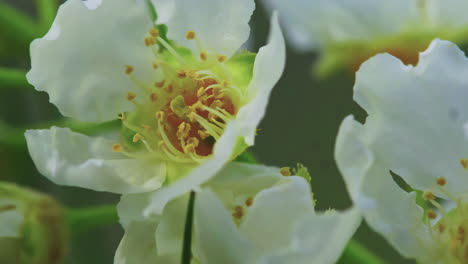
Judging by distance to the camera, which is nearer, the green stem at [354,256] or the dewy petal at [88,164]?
the dewy petal at [88,164]

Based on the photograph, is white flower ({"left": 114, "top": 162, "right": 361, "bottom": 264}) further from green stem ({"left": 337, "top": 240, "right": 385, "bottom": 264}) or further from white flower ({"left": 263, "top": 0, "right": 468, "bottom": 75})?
white flower ({"left": 263, "top": 0, "right": 468, "bottom": 75})

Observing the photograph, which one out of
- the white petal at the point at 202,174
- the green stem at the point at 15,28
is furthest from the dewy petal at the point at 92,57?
the green stem at the point at 15,28

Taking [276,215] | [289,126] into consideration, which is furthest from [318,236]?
[289,126]

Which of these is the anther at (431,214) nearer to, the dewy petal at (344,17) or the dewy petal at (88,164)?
the dewy petal at (88,164)

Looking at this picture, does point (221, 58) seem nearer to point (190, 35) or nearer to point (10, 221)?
point (190, 35)

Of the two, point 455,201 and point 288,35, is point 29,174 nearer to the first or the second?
point 288,35

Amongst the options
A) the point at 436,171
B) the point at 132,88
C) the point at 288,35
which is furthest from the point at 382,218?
the point at 288,35
